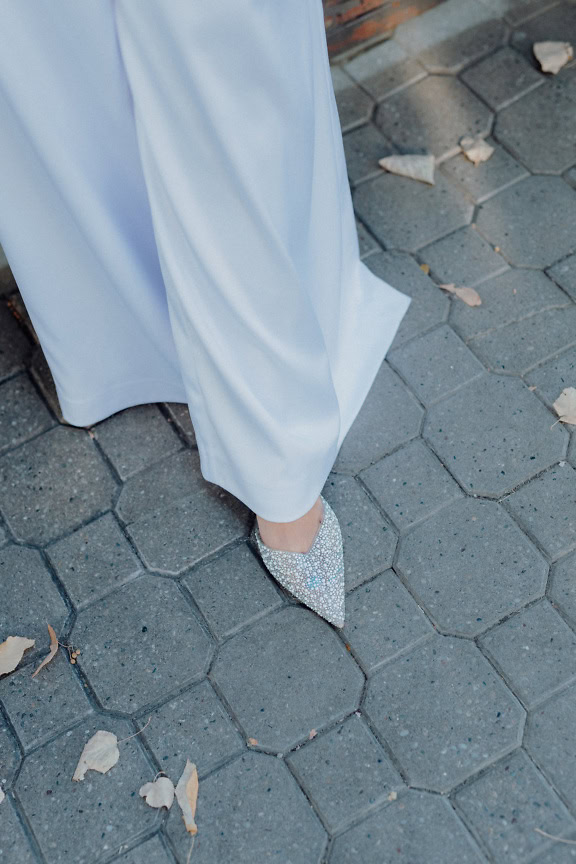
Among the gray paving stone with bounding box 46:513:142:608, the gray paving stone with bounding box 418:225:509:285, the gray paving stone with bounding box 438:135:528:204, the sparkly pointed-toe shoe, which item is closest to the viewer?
the sparkly pointed-toe shoe

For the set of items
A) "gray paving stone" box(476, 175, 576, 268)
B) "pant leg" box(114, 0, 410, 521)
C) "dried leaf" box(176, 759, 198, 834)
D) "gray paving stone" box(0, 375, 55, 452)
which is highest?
"pant leg" box(114, 0, 410, 521)

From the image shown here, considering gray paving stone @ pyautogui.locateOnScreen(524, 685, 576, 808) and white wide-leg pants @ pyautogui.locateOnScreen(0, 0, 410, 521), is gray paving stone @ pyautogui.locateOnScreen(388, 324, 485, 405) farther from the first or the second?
gray paving stone @ pyautogui.locateOnScreen(524, 685, 576, 808)

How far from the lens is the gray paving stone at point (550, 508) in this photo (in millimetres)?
2041

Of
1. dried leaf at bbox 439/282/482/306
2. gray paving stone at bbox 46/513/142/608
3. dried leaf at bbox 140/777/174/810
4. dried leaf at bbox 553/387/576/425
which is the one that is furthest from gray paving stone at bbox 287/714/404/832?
dried leaf at bbox 439/282/482/306

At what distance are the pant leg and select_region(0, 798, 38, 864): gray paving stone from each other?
83 centimetres

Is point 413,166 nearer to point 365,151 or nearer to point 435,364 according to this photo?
point 365,151

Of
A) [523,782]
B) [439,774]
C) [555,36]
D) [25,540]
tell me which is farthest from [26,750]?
[555,36]

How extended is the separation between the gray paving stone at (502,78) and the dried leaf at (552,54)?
0.03m

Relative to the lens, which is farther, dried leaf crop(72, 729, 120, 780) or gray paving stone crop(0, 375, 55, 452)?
gray paving stone crop(0, 375, 55, 452)

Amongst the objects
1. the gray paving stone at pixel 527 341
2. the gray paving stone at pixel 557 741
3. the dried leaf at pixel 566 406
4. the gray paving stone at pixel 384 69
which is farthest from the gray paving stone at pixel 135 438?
the gray paving stone at pixel 384 69

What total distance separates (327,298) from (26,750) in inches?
47.9

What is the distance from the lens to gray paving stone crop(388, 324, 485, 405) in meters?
2.27

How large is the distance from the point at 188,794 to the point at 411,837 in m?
0.47

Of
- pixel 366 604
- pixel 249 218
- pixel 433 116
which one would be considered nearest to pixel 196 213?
pixel 249 218
